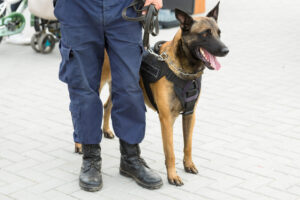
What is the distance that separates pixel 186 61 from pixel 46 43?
454 cm

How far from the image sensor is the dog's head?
3764 millimetres

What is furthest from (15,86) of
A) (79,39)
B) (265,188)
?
(265,188)

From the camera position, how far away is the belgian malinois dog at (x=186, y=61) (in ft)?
12.4

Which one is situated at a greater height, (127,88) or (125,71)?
(125,71)

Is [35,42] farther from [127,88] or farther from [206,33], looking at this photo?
[206,33]

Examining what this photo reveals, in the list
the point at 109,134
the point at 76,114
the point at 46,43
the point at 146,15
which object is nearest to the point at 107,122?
the point at 109,134

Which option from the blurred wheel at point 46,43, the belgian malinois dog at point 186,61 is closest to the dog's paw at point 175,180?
the belgian malinois dog at point 186,61

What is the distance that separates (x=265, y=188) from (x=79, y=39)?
1735mm

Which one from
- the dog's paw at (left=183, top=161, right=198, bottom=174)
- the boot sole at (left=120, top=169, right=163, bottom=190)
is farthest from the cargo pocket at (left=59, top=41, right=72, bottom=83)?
the dog's paw at (left=183, top=161, right=198, bottom=174)

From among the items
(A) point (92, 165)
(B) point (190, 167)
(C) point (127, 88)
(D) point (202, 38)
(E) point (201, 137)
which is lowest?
(E) point (201, 137)

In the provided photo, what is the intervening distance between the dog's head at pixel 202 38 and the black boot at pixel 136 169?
870mm

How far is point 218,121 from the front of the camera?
5.54 meters

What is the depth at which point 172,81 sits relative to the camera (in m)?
3.98

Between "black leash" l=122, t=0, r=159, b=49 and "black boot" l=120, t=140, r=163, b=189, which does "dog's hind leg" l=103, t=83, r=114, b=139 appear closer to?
"black boot" l=120, t=140, r=163, b=189
